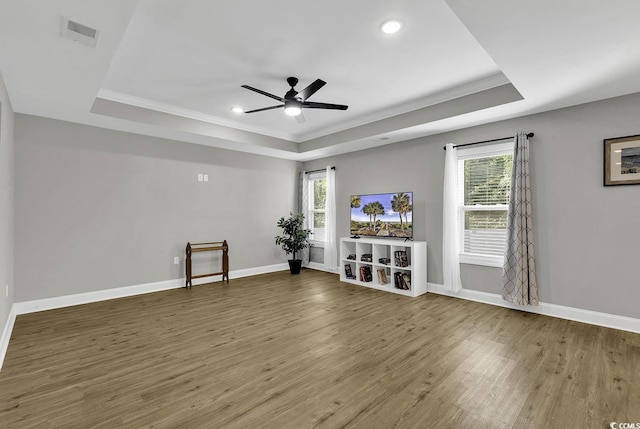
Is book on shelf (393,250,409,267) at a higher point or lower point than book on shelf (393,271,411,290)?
higher

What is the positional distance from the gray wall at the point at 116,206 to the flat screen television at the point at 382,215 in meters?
2.07

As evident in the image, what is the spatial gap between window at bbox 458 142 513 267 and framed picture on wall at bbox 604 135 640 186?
97 cm

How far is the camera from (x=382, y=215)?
5.37m

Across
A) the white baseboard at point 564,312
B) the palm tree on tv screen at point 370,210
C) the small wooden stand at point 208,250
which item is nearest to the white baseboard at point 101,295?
the small wooden stand at point 208,250

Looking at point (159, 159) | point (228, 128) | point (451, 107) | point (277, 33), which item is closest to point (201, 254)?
point (159, 159)

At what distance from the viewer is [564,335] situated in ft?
10.1

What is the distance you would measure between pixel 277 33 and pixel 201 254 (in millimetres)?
4048

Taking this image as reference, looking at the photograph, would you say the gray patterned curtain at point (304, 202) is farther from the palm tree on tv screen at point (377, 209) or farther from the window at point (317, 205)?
the palm tree on tv screen at point (377, 209)

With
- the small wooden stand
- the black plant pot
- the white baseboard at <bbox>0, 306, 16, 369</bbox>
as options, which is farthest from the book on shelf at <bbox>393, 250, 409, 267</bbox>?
the white baseboard at <bbox>0, 306, 16, 369</bbox>

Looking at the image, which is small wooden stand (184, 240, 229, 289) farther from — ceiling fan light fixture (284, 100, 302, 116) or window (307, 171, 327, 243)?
ceiling fan light fixture (284, 100, 302, 116)

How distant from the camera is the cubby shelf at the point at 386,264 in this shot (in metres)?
4.66

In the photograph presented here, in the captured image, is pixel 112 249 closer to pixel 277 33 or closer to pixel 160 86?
pixel 160 86

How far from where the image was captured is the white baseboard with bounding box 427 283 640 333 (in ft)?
10.5

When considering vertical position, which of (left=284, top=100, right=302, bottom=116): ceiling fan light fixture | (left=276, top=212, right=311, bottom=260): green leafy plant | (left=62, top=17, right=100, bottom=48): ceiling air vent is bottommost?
(left=276, top=212, right=311, bottom=260): green leafy plant
